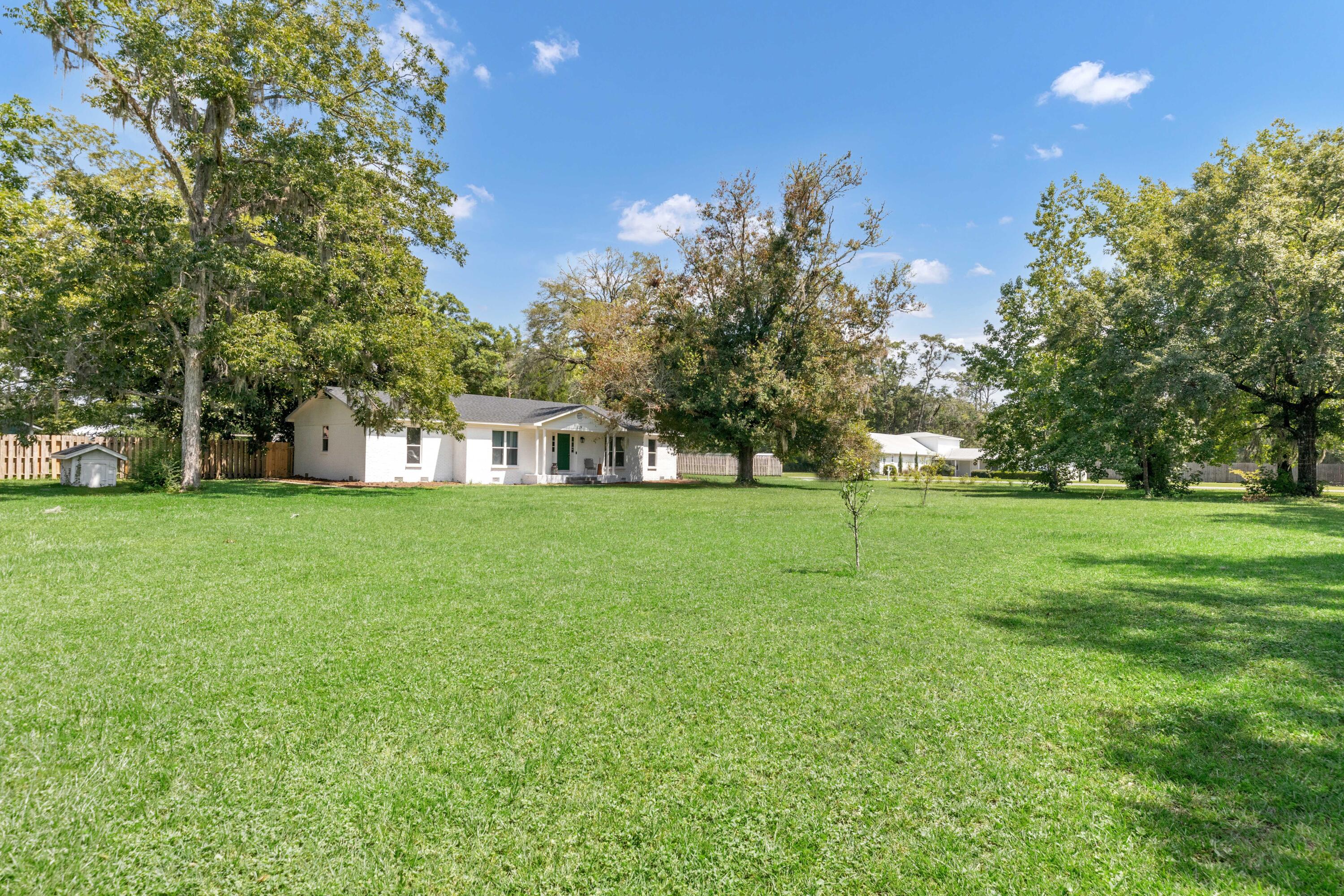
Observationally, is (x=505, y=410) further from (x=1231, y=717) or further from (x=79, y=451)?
(x=1231, y=717)

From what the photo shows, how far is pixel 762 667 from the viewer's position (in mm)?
4086

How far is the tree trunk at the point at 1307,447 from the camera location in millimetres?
20391

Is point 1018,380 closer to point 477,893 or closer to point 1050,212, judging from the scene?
point 1050,212

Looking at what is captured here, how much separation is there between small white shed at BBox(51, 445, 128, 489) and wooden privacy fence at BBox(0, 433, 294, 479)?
0.45 meters

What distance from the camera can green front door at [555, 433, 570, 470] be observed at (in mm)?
26578

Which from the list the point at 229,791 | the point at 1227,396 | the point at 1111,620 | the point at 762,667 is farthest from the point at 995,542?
the point at 1227,396

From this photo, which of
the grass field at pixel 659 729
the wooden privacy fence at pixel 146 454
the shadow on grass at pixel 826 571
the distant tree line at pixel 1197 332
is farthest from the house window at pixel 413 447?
the distant tree line at pixel 1197 332

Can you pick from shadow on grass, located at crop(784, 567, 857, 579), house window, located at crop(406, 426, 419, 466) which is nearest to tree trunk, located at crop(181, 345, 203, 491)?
house window, located at crop(406, 426, 419, 466)

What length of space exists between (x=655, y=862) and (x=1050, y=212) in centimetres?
3343

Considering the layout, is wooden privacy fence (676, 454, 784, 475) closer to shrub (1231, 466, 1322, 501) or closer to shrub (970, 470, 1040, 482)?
shrub (970, 470, 1040, 482)

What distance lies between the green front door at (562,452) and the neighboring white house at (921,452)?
26.0m

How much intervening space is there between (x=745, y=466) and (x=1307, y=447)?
64.6 feet

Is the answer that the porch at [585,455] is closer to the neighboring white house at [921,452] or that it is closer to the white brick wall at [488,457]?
the white brick wall at [488,457]

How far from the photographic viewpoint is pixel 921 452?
48188 mm
